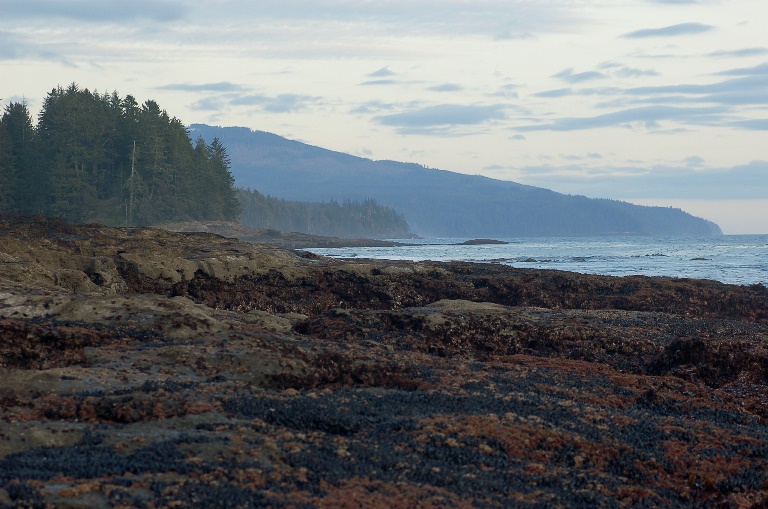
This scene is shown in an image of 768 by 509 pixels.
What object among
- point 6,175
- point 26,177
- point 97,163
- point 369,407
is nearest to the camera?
point 369,407

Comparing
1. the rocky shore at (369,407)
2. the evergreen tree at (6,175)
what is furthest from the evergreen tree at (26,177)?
the rocky shore at (369,407)

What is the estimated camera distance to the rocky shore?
8000 mm

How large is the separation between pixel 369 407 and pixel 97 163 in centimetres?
8994

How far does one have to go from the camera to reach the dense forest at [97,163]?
8362cm

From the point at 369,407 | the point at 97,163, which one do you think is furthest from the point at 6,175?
the point at 369,407

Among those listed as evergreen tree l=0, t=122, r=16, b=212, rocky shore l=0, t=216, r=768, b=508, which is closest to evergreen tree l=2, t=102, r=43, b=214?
evergreen tree l=0, t=122, r=16, b=212

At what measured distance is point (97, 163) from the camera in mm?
92938

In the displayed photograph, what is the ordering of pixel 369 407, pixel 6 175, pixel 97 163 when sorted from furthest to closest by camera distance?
pixel 97 163 → pixel 6 175 → pixel 369 407

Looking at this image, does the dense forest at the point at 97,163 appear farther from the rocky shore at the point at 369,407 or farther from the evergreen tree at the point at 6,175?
the rocky shore at the point at 369,407

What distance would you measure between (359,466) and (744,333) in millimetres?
15737

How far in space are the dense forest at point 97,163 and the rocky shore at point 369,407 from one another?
216ft

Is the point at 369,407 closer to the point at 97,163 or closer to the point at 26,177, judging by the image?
the point at 26,177

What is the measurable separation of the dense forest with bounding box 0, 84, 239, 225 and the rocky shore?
65780mm

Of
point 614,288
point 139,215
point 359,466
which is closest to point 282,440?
point 359,466
